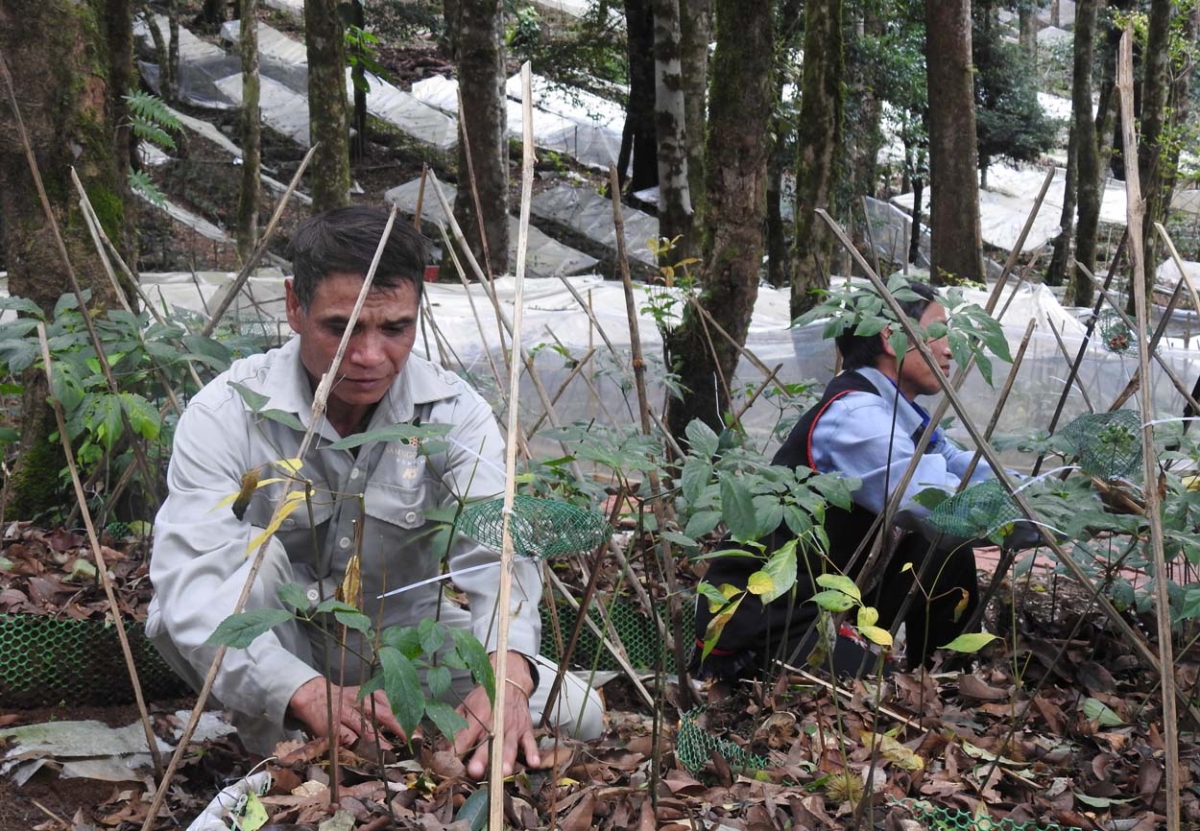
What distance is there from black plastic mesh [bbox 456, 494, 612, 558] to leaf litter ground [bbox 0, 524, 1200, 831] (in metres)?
0.33

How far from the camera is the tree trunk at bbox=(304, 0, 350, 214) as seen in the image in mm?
6977

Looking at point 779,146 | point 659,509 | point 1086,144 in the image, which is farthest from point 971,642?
point 1086,144

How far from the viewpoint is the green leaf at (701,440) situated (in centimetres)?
200

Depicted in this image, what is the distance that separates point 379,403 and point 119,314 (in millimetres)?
735

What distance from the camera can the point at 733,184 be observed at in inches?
165

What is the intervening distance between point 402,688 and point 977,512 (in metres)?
1.08

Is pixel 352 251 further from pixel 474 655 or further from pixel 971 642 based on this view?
pixel 971 642

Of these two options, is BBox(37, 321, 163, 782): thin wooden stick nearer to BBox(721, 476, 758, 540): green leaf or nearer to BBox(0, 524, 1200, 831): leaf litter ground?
BBox(0, 524, 1200, 831): leaf litter ground

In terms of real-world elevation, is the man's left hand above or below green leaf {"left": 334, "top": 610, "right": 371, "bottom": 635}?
A: below

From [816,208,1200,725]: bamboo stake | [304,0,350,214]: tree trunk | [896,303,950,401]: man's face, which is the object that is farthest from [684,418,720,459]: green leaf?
[304,0,350,214]: tree trunk

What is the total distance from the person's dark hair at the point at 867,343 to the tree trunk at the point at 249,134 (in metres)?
7.09

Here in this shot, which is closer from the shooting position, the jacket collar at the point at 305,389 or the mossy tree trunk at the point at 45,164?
the jacket collar at the point at 305,389

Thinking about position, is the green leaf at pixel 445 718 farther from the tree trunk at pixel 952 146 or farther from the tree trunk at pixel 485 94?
the tree trunk at pixel 952 146

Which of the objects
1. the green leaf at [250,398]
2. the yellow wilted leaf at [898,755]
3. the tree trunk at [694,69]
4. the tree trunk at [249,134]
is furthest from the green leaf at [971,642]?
the tree trunk at [249,134]
